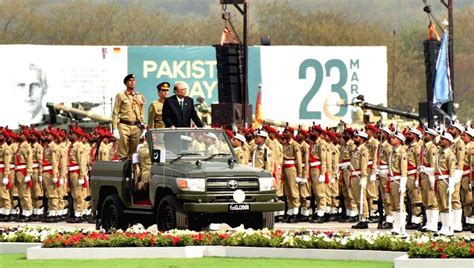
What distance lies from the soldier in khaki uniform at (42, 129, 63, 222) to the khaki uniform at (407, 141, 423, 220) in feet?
29.7

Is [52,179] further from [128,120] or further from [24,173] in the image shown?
[128,120]

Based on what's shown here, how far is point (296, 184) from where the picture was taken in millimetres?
34219

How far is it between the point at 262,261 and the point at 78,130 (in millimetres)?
15758

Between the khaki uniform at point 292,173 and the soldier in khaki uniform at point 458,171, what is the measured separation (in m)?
5.46

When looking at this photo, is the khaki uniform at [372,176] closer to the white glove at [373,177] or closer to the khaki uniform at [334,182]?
the white glove at [373,177]

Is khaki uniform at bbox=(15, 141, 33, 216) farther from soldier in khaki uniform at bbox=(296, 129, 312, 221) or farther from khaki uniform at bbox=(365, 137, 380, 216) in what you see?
khaki uniform at bbox=(365, 137, 380, 216)

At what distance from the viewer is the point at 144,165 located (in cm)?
2558

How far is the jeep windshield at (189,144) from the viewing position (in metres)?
25.3

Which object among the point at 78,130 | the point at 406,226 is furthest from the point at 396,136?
the point at 78,130

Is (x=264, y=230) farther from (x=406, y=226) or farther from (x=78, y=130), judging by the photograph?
(x=78, y=130)

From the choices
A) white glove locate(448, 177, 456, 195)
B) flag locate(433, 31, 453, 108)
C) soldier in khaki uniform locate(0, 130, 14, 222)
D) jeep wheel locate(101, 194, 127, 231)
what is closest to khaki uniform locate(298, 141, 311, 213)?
flag locate(433, 31, 453, 108)

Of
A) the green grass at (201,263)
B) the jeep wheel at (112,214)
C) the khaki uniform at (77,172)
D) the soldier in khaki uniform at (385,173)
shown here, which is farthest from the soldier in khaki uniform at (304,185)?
the green grass at (201,263)

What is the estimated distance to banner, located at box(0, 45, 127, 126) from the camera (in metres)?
65.5

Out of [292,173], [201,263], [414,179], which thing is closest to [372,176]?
[414,179]
